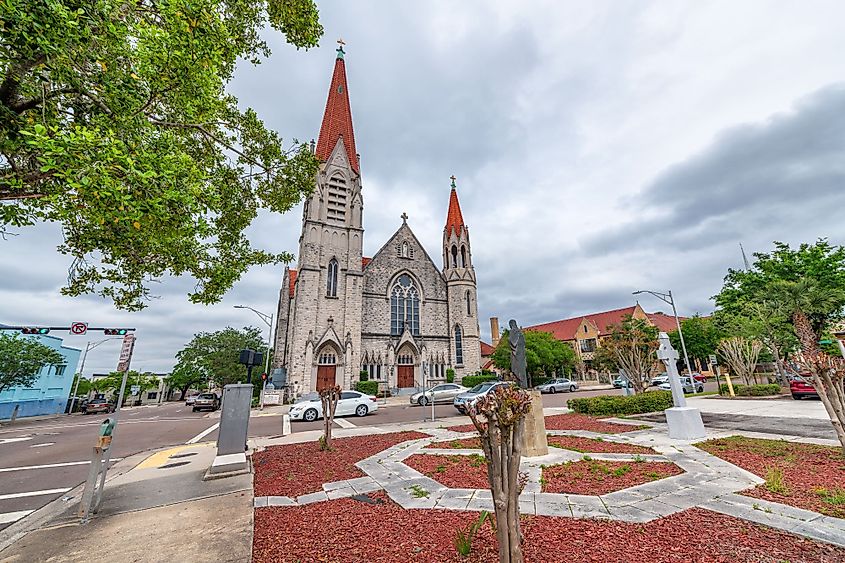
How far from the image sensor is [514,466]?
280 cm

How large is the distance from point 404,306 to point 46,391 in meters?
41.4

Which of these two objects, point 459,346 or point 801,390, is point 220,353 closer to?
point 459,346

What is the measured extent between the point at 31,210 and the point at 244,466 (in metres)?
A: 5.55

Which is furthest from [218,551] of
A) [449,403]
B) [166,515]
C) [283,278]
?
[283,278]

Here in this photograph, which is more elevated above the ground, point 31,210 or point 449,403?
point 31,210

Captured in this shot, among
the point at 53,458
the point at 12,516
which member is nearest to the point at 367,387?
the point at 53,458

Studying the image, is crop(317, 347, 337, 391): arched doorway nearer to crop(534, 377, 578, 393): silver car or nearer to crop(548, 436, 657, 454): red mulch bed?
crop(534, 377, 578, 393): silver car

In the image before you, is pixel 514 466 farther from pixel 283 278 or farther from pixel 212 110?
pixel 283 278

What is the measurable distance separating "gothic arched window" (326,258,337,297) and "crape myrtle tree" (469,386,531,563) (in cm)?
2718

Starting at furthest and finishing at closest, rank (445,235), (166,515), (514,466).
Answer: (445,235), (166,515), (514,466)

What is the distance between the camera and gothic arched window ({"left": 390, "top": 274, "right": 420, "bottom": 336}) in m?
32.0

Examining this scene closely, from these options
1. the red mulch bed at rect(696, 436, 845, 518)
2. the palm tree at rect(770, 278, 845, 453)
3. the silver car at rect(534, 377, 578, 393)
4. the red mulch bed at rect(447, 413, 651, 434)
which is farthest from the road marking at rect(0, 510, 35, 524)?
the silver car at rect(534, 377, 578, 393)

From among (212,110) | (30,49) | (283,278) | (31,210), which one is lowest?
(31,210)

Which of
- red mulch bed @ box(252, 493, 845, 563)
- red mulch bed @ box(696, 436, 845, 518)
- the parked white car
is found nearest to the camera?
red mulch bed @ box(252, 493, 845, 563)
